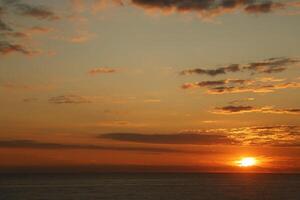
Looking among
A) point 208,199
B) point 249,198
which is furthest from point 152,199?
point 249,198

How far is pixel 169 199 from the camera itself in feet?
288

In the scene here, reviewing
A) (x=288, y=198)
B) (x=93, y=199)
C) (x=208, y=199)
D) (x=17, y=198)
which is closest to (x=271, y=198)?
(x=288, y=198)

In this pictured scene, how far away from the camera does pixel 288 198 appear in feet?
298

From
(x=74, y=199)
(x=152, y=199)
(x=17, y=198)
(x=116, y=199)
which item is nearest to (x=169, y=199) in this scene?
(x=152, y=199)

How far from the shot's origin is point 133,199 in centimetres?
8775

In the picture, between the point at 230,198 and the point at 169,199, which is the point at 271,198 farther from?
the point at 169,199

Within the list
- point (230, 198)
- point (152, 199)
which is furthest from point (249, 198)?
point (152, 199)

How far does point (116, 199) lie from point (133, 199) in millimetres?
3017

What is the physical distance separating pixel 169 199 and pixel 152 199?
3.03 meters

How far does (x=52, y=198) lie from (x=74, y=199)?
18.7 ft

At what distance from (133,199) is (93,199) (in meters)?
7.09

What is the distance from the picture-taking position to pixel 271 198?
8962 cm

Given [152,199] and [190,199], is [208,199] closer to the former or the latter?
[190,199]

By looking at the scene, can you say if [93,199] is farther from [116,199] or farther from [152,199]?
[152,199]
